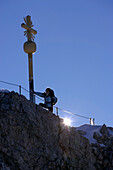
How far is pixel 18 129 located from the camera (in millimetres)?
17734

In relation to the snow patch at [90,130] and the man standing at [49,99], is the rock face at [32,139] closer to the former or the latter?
the man standing at [49,99]

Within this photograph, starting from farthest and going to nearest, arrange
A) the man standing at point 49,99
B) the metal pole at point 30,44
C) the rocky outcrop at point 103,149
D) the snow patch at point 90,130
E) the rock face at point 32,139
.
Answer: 1. the snow patch at point 90,130
2. the rocky outcrop at point 103,149
3. the metal pole at point 30,44
4. the man standing at point 49,99
5. the rock face at point 32,139

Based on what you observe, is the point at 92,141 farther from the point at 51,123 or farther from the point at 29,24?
the point at 29,24

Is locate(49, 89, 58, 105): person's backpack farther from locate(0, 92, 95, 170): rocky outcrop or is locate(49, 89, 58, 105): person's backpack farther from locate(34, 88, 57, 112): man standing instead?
locate(0, 92, 95, 170): rocky outcrop

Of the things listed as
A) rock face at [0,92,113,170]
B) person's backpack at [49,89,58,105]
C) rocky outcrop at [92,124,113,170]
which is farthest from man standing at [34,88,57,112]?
rocky outcrop at [92,124,113,170]

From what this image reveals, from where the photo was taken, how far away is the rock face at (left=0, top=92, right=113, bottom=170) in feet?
56.0

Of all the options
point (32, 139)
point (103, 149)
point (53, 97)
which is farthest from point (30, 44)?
point (103, 149)

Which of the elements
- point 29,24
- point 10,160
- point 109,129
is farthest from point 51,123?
point 109,129

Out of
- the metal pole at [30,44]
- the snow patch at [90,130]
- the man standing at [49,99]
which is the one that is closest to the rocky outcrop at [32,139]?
the man standing at [49,99]

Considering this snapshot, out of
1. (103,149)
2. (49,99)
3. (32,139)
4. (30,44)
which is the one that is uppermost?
(30,44)

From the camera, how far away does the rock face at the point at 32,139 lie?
1706cm

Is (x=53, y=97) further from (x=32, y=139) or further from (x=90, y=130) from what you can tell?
(x=90, y=130)

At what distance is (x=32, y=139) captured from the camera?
1828 centimetres

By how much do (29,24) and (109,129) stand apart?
11657 mm
